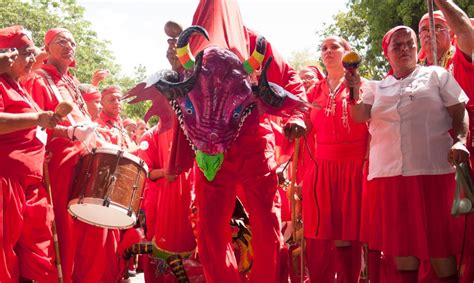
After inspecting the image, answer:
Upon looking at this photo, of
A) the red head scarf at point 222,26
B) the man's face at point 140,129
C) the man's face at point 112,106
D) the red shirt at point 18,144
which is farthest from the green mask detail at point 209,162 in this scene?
the man's face at point 140,129

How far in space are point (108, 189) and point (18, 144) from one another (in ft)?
2.68

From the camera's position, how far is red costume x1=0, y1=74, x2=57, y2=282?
466cm

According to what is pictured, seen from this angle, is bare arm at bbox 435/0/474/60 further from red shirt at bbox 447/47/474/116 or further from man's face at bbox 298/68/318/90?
man's face at bbox 298/68/318/90

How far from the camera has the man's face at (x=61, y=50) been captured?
5.83 metres

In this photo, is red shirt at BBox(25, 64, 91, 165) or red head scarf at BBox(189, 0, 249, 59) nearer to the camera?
red head scarf at BBox(189, 0, 249, 59)

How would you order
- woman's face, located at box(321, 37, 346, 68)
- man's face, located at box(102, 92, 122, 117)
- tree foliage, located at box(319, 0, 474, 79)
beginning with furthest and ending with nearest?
1. tree foliage, located at box(319, 0, 474, 79)
2. man's face, located at box(102, 92, 122, 117)
3. woman's face, located at box(321, 37, 346, 68)

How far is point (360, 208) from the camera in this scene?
5348 millimetres

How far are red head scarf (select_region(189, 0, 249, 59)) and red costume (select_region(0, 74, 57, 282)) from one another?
1.63 m

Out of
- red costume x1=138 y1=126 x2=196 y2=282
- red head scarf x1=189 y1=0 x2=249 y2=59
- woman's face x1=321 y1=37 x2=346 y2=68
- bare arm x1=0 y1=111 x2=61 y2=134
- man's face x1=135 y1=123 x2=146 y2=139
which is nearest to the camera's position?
red head scarf x1=189 y1=0 x2=249 y2=59

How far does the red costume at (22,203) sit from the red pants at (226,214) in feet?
5.27

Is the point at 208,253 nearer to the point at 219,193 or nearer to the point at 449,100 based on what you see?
the point at 219,193

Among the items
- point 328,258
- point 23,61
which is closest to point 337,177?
point 328,258

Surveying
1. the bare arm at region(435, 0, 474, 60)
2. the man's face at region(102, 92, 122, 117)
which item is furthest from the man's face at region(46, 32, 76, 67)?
the bare arm at region(435, 0, 474, 60)

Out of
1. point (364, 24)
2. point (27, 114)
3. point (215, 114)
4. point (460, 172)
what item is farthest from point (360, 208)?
point (364, 24)
